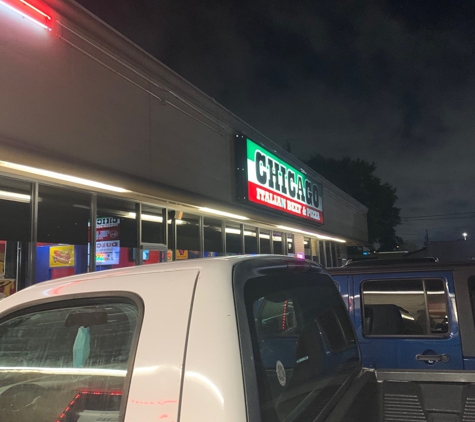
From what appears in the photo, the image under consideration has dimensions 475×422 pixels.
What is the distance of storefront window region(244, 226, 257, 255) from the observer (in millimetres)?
13374

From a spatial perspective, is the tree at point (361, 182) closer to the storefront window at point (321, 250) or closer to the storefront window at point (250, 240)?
the storefront window at point (321, 250)

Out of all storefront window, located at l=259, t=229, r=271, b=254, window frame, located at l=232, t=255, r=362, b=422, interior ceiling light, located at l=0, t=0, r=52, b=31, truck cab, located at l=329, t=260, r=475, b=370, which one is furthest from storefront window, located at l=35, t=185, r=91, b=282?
storefront window, located at l=259, t=229, r=271, b=254

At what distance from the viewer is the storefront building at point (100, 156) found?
5.96 m

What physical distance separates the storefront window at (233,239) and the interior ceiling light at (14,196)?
6347mm

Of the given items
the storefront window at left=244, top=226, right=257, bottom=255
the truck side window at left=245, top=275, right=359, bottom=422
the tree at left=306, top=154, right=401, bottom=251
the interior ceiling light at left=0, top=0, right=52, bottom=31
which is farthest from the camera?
Result: the tree at left=306, top=154, right=401, bottom=251

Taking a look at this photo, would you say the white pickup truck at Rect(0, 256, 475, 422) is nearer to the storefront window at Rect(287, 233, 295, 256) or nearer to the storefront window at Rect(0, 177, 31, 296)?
the storefront window at Rect(0, 177, 31, 296)

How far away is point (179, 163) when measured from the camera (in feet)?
29.7

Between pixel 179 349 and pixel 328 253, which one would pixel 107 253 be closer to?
pixel 179 349

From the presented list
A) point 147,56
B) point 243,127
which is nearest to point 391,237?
point 243,127

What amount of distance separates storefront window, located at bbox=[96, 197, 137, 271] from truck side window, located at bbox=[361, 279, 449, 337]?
15.8 ft

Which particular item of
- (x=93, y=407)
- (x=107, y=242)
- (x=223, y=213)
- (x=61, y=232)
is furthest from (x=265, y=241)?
(x=93, y=407)

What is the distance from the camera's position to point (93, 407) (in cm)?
165

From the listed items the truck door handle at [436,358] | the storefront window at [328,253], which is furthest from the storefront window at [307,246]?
the truck door handle at [436,358]

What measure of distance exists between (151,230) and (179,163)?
1.47 m
